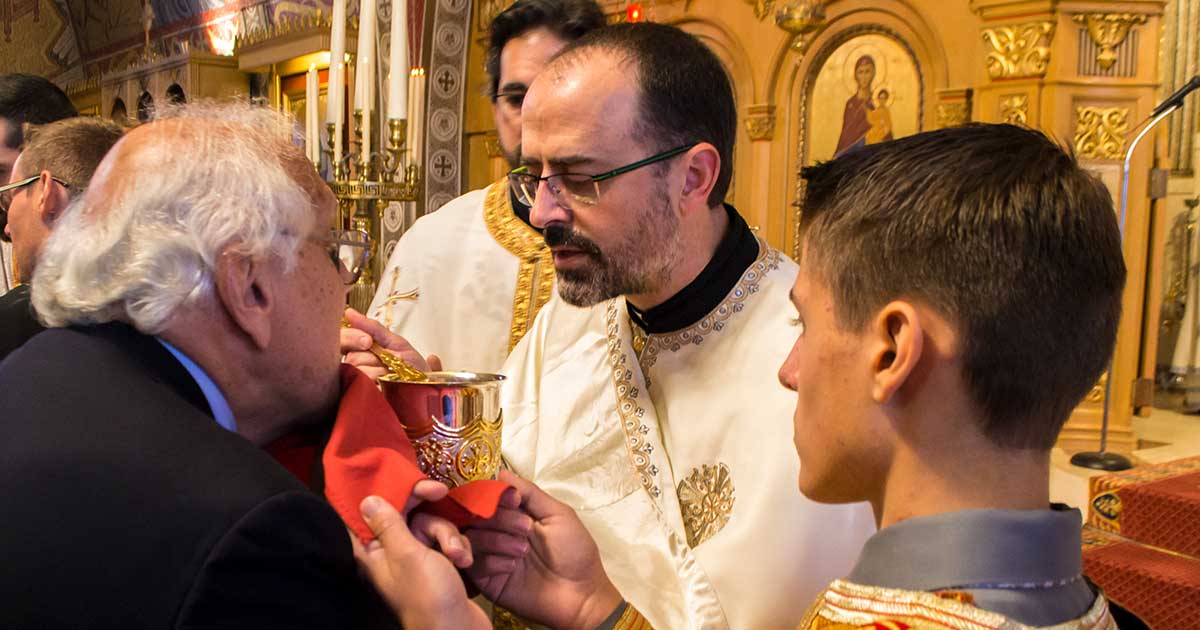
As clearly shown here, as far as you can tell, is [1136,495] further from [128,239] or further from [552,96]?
[128,239]

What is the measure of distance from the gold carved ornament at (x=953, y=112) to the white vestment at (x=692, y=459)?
5.38 metres

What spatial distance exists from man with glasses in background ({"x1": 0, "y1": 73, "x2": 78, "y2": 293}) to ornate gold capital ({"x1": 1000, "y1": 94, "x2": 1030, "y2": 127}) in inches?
214

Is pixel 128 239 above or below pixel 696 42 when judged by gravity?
below

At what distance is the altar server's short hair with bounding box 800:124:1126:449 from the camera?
1074 mm

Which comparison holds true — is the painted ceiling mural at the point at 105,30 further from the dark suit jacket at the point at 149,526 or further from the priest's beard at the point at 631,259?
the dark suit jacket at the point at 149,526

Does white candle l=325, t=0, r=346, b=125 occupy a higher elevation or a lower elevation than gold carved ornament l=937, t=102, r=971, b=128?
lower

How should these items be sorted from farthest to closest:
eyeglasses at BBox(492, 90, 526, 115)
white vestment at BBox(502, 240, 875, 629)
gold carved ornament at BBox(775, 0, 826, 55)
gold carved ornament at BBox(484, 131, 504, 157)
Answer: gold carved ornament at BBox(484, 131, 504, 157), gold carved ornament at BBox(775, 0, 826, 55), eyeglasses at BBox(492, 90, 526, 115), white vestment at BBox(502, 240, 875, 629)

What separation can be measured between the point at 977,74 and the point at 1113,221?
6.20 metres

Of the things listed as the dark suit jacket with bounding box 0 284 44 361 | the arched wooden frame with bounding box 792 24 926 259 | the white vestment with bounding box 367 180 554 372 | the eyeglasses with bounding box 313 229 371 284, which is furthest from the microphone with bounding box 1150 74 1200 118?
the dark suit jacket with bounding box 0 284 44 361

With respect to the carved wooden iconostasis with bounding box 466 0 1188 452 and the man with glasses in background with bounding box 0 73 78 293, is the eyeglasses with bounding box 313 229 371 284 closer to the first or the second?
the man with glasses in background with bounding box 0 73 78 293

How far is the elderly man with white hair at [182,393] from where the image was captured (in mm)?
993

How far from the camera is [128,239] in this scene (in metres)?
1.25

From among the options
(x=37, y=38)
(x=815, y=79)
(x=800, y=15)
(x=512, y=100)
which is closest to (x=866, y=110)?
(x=815, y=79)

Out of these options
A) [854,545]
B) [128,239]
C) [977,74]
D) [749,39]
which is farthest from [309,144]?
[749,39]
